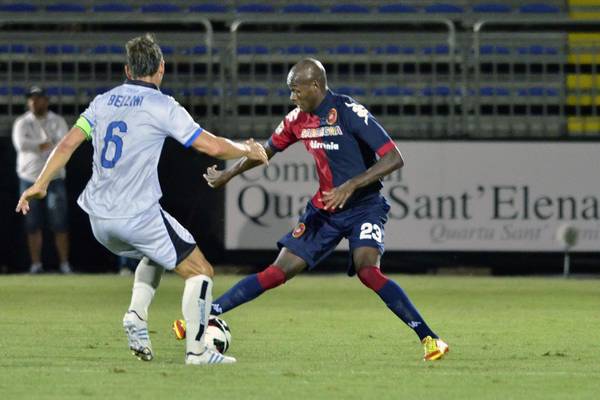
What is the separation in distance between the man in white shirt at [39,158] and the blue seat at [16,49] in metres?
0.70

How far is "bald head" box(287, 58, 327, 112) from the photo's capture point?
956 centimetres

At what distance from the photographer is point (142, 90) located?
338 inches

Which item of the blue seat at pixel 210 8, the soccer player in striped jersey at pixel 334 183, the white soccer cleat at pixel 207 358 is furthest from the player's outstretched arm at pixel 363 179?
the blue seat at pixel 210 8

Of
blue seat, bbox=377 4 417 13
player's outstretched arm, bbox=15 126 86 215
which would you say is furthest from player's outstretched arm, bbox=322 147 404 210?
blue seat, bbox=377 4 417 13

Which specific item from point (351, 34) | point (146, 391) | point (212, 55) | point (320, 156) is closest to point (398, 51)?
point (351, 34)

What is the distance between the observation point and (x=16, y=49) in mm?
18391

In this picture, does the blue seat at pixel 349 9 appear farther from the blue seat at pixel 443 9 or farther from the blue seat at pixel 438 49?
the blue seat at pixel 438 49

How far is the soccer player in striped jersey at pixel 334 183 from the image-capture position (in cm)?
946

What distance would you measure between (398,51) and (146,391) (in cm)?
1142

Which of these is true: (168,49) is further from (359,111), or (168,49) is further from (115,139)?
(115,139)

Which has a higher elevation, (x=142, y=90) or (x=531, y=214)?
(x=142, y=90)

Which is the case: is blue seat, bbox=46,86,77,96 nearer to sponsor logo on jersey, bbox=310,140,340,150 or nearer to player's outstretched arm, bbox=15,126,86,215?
sponsor logo on jersey, bbox=310,140,340,150

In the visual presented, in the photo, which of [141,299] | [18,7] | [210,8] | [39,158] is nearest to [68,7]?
[18,7]

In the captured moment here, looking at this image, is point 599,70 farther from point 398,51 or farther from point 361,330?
point 361,330
